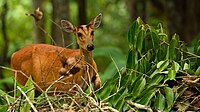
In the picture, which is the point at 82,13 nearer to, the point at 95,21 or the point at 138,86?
the point at 95,21

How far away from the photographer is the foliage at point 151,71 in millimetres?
4398

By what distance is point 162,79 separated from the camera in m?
4.54

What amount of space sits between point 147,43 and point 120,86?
0.53m

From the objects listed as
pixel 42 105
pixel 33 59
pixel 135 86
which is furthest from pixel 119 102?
pixel 33 59

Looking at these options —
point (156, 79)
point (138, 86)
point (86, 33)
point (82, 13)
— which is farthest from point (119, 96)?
point (82, 13)

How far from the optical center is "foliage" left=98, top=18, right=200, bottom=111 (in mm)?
4398

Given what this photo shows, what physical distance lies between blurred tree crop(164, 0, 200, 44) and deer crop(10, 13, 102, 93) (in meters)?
6.41

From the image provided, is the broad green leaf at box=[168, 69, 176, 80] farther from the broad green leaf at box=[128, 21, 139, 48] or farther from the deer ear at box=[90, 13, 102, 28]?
the deer ear at box=[90, 13, 102, 28]

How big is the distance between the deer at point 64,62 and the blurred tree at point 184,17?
252 inches

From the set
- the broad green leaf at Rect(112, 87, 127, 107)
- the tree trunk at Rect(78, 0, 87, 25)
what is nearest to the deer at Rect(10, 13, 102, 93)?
the broad green leaf at Rect(112, 87, 127, 107)

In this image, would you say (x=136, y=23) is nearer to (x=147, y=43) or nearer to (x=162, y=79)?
(x=147, y=43)

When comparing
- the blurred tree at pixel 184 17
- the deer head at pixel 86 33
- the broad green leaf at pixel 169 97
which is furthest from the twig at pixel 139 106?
the blurred tree at pixel 184 17

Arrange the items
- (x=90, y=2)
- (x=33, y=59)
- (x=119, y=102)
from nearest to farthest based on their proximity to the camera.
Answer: (x=119, y=102) < (x=33, y=59) < (x=90, y=2)

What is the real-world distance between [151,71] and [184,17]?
328 inches
